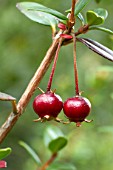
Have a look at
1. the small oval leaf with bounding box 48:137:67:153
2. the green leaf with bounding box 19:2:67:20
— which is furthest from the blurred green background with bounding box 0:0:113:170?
the green leaf with bounding box 19:2:67:20

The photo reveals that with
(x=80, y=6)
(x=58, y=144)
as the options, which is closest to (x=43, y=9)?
(x=80, y=6)

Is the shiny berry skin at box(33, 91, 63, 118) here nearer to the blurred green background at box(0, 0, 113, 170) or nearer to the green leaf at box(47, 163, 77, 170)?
the green leaf at box(47, 163, 77, 170)

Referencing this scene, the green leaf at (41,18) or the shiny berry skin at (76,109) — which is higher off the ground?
the green leaf at (41,18)

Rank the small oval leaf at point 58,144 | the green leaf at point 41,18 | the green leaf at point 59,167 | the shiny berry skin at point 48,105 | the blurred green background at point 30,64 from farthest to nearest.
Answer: the blurred green background at point 30,64
the green leaf at point 59,167
the small oval leaf at point 58,144
the green leaf at point 41,18
the shiny berry skin at point 48,105

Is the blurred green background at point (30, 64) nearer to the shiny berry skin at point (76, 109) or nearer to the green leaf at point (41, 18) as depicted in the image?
the green leaf at point (41, 18)

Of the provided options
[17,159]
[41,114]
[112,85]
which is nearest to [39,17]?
[41,114]

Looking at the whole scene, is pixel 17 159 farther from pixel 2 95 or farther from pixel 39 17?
pixel 2 95

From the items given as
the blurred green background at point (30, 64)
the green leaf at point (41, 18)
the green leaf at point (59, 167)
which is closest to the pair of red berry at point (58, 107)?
the green leaf at point (41, 18)

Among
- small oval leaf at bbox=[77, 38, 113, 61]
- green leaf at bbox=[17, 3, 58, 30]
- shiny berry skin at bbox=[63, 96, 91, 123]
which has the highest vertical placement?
green leaf at bbox=[17, 3, 58, 30]
